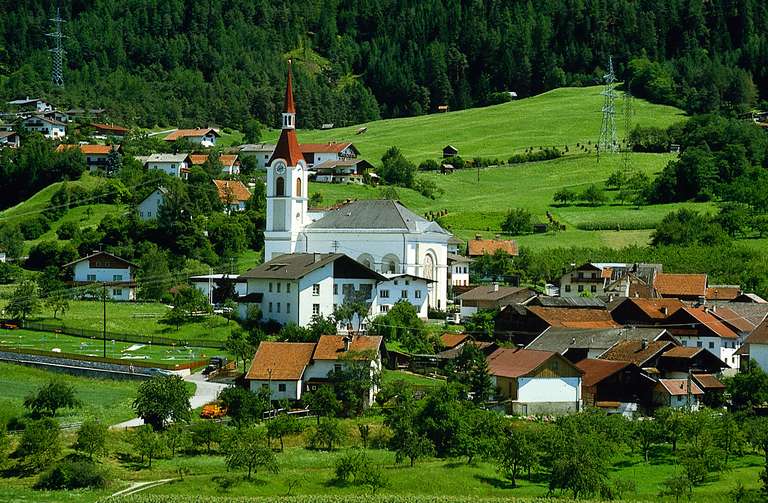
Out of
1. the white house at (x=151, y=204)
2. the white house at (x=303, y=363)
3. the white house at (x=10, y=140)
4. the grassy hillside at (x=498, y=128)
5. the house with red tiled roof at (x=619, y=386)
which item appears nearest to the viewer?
the white house at (x=303, y=363)

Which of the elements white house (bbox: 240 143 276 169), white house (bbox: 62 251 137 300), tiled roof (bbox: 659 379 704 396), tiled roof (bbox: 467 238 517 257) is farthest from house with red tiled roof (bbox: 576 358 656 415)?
white house (bbox: 240 143 276 169)

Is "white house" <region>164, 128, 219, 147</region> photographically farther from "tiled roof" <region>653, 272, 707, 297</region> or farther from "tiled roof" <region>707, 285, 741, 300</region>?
"tiled roof" <region>707, 285, 741, 300</region>

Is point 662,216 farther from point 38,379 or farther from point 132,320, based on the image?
point 38,379

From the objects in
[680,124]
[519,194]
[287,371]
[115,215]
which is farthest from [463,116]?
[287,371]

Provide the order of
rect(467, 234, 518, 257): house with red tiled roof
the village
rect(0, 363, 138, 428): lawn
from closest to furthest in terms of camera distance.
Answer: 1. rect(0, 363, 138, 428): lawn
2. the village
3. rect(467, 234, 518, 257): house with red tiled roof

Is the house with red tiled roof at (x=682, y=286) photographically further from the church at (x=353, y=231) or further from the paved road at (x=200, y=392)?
the paved road at (x=200, y=392)


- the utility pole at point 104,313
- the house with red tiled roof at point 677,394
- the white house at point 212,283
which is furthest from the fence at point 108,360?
the house with red tiled roof at point 677,394

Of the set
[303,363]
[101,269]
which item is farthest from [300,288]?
[101,269]
